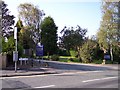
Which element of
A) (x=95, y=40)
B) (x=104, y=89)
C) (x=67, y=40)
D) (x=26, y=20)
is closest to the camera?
(x=104, y=89)

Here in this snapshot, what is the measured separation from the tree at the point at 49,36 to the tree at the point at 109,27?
14.5 meters

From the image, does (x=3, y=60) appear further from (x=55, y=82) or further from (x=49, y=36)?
(x=49, y=36)

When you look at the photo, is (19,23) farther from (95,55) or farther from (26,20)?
(95,55)

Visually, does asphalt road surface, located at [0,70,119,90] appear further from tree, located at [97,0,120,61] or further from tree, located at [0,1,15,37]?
tree, located at [0,1,15,37]

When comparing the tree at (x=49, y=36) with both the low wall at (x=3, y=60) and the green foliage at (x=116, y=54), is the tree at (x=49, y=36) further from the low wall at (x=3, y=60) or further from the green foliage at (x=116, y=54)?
the low wall at (x=3, y=60)

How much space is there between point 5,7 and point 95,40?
85.2 feet

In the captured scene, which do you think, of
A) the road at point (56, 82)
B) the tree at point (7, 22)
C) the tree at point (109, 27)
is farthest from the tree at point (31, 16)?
the road at point (56, 82)

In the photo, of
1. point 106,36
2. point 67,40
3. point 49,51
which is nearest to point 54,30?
point 49,51

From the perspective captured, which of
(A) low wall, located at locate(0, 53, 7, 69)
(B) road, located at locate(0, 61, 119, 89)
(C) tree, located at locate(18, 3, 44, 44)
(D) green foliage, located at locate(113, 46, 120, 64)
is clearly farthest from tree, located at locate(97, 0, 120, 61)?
(B) road, located at locate(0, 61, 119, 89)

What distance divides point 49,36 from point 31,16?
6.12 meters

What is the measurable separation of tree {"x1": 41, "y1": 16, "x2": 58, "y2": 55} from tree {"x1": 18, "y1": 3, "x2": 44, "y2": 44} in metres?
2.01

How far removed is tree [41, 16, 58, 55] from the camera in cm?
5531

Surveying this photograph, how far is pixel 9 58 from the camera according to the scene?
2852cm

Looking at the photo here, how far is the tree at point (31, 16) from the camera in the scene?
51750 millimetres
